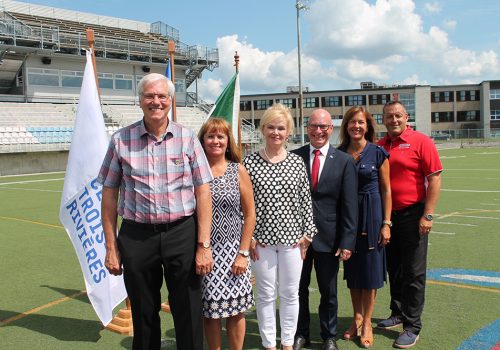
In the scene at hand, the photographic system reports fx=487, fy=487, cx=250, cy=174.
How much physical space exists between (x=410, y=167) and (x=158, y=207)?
217 centimetres

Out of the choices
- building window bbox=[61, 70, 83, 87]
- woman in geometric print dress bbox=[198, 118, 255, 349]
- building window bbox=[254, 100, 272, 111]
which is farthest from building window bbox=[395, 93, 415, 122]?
woman in geometric print dress bbox=[198, 118, 255, 349]

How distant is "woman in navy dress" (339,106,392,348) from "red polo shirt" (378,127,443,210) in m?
0.14

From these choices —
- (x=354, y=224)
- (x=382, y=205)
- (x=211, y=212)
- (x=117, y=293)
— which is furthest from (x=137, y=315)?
(x=382, y=205)

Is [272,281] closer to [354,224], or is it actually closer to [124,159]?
[354,224]

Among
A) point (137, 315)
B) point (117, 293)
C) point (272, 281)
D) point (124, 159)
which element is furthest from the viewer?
point (117, 293)

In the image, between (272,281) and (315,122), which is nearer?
(272,281)

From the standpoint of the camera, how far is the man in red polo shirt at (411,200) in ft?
12.8

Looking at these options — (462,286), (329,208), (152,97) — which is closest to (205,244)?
(152,97)

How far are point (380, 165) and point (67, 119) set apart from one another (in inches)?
1292

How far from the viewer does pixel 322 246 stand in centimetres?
372

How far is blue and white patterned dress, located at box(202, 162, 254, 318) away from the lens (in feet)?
10.4

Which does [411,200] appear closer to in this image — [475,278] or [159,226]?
[159,226]

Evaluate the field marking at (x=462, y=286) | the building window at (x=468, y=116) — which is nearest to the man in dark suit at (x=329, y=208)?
the field marking at (x=462, y=286)

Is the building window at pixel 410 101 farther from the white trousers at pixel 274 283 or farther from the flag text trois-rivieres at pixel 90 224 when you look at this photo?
the white trousers at pixel 274 283
